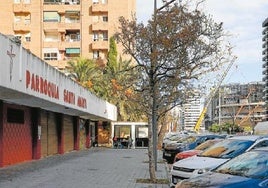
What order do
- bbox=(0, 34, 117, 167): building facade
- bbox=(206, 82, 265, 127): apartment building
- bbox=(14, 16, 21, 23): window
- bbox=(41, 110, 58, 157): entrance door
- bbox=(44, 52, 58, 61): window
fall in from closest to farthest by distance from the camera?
bbox=(0, 34, 117, 167): building facade, bbox=(41, 110, 58, 157): entrance door, bbox=(44, 52, 58, 61): window, bbox=(14, 16, 21, 23): window, bbox=(206, 82, 265, 127): apartment building

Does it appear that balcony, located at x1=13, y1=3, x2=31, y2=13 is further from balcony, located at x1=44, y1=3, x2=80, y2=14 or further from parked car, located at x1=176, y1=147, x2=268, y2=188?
parked car, located at x1=176, y1=147, x2=268, y2=188

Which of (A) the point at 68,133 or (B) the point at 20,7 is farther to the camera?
(B) the point at 20,7

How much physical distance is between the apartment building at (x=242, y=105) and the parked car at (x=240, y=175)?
110 metres

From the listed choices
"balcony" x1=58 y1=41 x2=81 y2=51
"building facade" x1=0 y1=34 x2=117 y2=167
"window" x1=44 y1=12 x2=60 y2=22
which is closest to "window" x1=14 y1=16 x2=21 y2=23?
"window" x1=44 y1=12 x2=60 y2=22

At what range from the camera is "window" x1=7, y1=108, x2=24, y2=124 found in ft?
72.1

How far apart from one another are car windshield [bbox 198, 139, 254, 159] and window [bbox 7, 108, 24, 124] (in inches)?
409

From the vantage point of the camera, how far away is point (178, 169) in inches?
532

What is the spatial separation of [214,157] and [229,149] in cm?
58

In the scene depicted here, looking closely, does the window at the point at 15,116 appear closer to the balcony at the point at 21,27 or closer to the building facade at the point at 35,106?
the building facade at the point at 35,106

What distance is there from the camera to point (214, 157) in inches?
545

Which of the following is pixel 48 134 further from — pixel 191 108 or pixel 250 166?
pixel 191 108

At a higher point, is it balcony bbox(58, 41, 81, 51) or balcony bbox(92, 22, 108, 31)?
balcony bbox(92, 22, 108, 31)

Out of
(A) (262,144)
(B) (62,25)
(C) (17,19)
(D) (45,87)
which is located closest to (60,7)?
(B) (62,25)

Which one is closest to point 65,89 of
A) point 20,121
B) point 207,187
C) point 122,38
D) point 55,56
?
point 20,121
